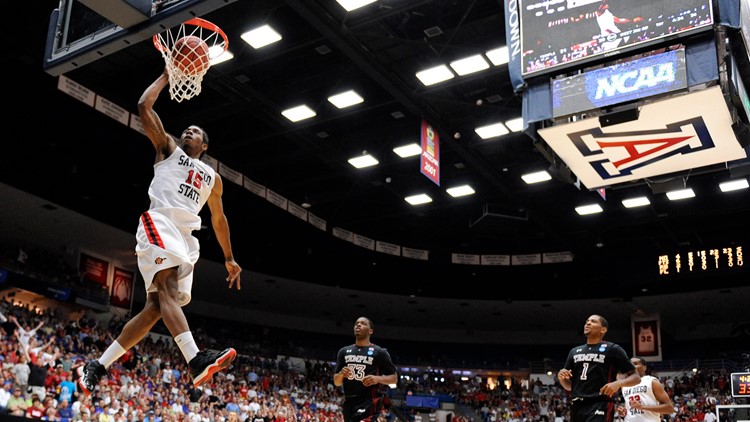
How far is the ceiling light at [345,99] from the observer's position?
18297mm

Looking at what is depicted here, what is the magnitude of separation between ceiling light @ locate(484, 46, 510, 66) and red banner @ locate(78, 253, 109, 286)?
738 inches

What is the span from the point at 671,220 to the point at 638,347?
33.5ft

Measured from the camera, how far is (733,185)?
22.8 meters

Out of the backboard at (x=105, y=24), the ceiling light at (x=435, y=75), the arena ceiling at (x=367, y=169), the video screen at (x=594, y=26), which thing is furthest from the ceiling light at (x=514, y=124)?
the backboard at (x=105, y=24)

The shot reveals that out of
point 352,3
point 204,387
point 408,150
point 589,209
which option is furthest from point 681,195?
point 204,387

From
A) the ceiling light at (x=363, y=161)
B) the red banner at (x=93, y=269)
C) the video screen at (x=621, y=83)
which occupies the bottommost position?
the video screen at (x=621, y=83)

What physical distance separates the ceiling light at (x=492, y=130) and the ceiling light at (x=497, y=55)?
118 inches

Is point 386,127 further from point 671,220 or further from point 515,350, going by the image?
point 515,350

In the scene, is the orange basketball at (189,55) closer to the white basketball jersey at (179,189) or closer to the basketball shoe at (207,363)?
the white basketball jersey at (179,189)

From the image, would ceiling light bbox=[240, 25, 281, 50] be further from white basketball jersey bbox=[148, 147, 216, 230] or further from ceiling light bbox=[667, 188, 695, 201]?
ceiling light bbox=[667, 188, 695, 201]

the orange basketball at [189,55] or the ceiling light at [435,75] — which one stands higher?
the ceiling light at [435,75]

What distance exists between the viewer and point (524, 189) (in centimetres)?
2395

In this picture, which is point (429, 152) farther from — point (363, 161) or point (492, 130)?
point (363, 161)

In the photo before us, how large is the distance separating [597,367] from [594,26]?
399 centimetres
